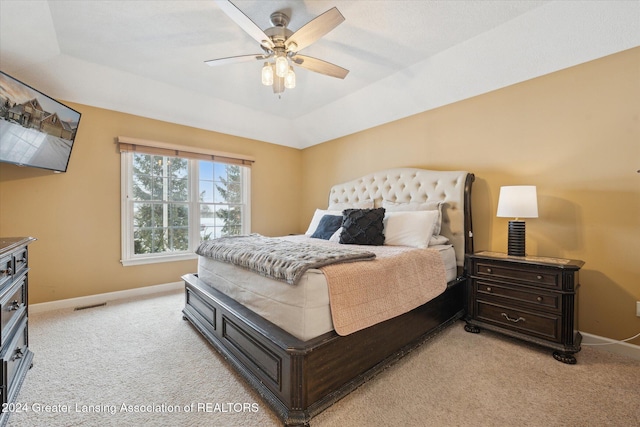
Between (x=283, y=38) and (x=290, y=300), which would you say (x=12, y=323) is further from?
(x=283, y=38)

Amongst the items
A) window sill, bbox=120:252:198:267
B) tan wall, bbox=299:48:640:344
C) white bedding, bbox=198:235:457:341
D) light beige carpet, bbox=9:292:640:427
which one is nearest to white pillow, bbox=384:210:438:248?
tan wall, bbox=299:48:640:344

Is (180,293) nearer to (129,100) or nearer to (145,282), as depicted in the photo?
(145,282)

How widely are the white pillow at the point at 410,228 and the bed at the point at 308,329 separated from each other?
0.33 feet

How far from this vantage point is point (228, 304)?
202 cm

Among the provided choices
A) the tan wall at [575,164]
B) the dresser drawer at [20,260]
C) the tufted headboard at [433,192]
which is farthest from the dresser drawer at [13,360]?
the tan wall at [575,164]

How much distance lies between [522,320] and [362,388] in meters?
1.54

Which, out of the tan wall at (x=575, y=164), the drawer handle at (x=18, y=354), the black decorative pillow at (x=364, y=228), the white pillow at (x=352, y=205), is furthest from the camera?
the white pillow at (x=352, y=205)

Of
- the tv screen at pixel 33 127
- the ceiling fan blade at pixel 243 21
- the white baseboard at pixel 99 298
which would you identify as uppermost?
the ceiling fan blade at pixel 243 21

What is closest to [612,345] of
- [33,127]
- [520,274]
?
[520,274]

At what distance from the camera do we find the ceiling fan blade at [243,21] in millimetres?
1701

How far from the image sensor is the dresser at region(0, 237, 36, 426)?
1.39m

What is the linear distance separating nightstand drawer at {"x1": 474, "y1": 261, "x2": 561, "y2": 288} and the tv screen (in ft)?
14.2

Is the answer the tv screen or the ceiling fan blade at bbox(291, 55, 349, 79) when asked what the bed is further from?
the tv screen

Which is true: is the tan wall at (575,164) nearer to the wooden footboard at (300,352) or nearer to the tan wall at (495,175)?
the tan wall at (495,175)
